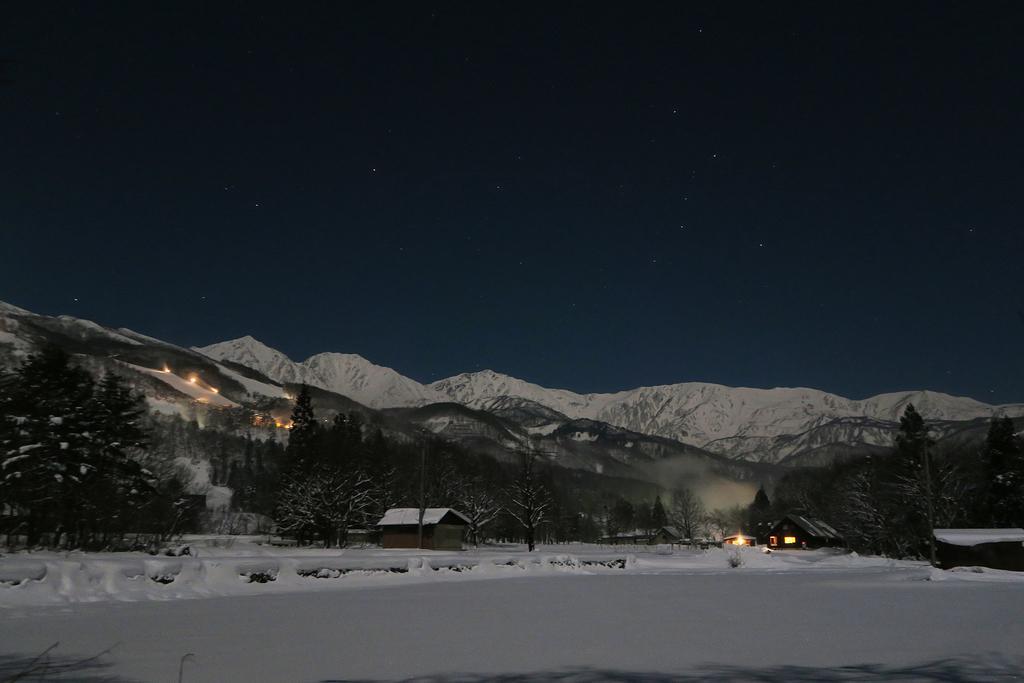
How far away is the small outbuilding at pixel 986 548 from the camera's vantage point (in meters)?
44.4

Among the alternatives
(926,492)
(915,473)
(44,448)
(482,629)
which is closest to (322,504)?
(44,448)

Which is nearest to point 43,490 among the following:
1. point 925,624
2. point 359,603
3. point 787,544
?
point 359,603

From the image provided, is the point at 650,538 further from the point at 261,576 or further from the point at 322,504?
the point at 261,576

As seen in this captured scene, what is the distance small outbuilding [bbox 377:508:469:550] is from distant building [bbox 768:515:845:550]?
215 ft

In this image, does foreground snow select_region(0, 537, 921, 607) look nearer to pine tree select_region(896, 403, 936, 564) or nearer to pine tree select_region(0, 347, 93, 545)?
pine tree select_region(0, 347, 93, 545)

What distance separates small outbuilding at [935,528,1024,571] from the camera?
146 feet

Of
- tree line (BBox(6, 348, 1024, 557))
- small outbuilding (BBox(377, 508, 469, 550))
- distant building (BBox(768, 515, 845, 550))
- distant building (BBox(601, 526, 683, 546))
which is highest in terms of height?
tree line (BBox(6, 348, 1024, 557))

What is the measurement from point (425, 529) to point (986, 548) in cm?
4800

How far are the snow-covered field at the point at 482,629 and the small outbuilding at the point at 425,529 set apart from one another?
4390cm

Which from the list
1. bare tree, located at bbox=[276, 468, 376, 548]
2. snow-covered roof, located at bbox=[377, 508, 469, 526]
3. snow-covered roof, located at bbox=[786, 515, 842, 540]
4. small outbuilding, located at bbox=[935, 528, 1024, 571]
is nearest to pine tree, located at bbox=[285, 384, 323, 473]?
bare tree, located at bbox=[276, 468, 376, 548]

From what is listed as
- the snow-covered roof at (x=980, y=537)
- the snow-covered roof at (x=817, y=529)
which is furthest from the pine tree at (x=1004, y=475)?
the snow-covered roof at (x=817, y=529)

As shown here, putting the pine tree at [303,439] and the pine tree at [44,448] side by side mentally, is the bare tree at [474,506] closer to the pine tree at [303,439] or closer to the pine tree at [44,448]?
the pine tree at [303,439]

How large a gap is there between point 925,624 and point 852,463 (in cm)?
9935

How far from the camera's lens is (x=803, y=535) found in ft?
382
